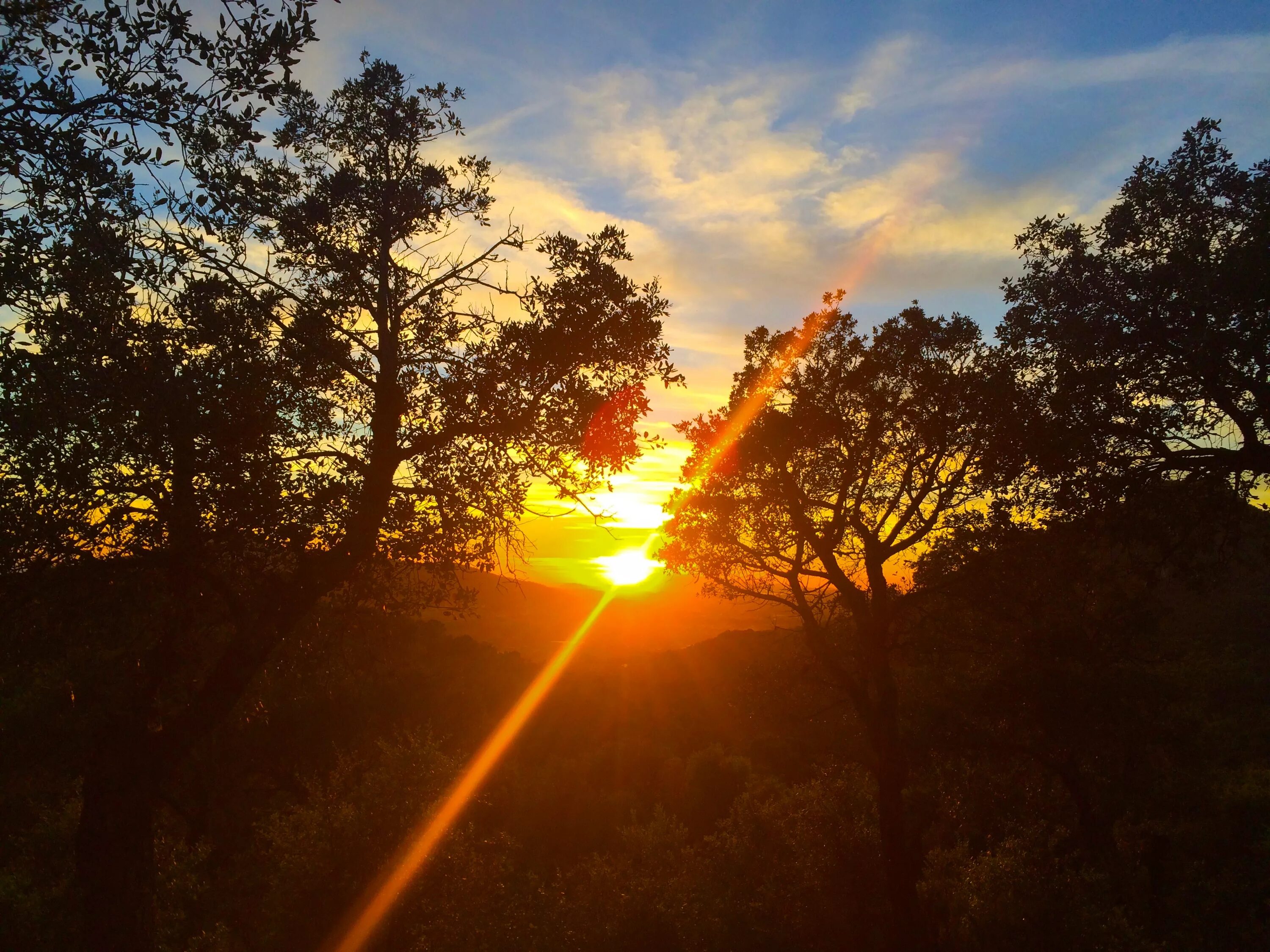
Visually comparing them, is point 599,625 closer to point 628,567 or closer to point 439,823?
point 439,823

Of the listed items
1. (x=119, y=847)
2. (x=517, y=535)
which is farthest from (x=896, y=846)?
(x=119, y=847)

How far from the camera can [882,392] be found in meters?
15.7

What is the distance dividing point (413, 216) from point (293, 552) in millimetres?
5632

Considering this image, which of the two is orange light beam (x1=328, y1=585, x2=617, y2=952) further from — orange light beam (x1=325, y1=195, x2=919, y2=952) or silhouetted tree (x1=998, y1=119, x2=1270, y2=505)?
silhouetted tree (x1=998, y1=119, x2=1270, y2=505)

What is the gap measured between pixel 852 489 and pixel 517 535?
28.8 ft

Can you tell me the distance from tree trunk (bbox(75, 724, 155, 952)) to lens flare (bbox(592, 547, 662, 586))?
285 inches

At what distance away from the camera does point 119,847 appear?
930 cm

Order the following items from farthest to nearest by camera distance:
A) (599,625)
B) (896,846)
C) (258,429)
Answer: (599,625)
(896,846)
(258,429)

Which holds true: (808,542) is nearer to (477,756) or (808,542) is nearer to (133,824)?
(133,824)

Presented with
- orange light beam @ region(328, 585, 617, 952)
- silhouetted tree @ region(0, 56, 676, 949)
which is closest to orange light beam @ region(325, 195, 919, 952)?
orange light beam @ region(328, 585, 617, 952)

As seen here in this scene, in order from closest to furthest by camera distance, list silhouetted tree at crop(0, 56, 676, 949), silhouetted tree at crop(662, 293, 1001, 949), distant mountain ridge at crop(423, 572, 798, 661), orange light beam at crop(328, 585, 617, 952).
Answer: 1. silhouetted tree at crop(0, 56, 676, 949)
2. silhouetted tree at crop(662, 293, 1001, 949)
3. orange light beam at crop(328, 585, 617, 952)
4. distant mountain ridge at crop(423, 572, 798, 661)

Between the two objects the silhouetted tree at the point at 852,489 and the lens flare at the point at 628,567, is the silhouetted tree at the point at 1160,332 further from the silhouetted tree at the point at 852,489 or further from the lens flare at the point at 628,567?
the lens flare at the point at 628,567

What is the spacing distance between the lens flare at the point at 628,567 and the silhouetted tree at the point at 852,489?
62.8 inches

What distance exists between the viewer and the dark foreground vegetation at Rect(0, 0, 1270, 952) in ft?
24.8
